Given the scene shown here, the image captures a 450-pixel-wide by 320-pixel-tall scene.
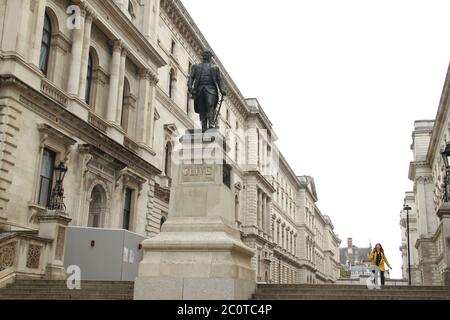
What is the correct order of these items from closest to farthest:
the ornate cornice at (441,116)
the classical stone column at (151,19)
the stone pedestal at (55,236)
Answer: the stone pedestal at (55,236) → the classical stone column at (151,19) → the ornate cornice at (441,116)

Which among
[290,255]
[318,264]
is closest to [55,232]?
[290,255]

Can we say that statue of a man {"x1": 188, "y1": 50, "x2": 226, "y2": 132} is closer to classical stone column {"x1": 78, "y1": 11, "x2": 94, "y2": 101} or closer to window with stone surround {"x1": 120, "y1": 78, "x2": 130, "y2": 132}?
classical stone column {"x1": 78, "y1": 11, "x2": 94, "y2": 101}

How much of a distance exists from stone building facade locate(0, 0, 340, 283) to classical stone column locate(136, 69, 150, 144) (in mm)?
53

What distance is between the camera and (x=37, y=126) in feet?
64.1

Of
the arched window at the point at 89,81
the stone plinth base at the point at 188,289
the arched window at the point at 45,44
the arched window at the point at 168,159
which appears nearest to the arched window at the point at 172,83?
the arched window at the point at 168,159

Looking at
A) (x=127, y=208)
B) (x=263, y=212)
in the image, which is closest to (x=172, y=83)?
(x=127, y=208)

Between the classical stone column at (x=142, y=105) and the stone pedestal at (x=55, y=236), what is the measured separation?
39.9 ft

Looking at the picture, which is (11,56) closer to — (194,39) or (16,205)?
(16,205)

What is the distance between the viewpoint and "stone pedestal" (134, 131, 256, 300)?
10.6m

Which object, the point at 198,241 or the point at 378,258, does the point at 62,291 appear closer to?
the point at 198,241

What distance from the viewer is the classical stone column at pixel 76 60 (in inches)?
875

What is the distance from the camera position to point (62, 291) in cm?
1212

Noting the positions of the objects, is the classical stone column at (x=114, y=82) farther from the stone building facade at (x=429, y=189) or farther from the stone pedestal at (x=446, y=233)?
the stone building facade at (x=429, y=189)
